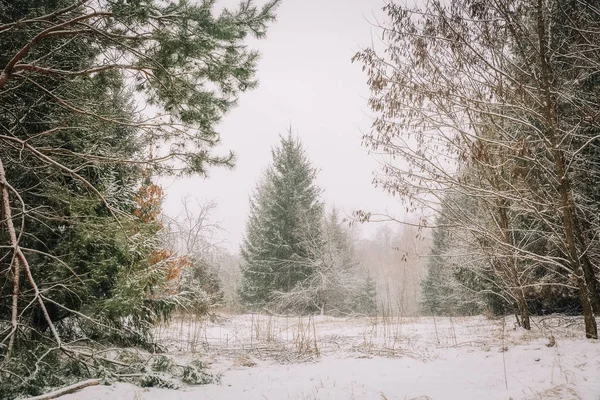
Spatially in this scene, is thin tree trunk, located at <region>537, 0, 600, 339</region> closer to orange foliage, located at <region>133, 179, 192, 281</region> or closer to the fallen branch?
the fallen branch

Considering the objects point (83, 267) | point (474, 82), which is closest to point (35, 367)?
point (83, 267)

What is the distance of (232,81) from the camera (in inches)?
183

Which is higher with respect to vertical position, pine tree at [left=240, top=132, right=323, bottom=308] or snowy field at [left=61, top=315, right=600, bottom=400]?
pine tree at [left=240, top=132, right=323, bottom=308]

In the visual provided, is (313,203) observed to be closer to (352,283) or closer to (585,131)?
(352,283)

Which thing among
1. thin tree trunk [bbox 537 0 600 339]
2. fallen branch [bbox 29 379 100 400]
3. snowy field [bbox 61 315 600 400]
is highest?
thin tree trunk [bbox 537 0 600 339]

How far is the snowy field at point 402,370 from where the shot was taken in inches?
131

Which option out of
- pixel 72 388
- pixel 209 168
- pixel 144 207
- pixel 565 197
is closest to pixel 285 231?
pixel 144 207

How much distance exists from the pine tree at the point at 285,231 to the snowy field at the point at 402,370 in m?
11.6

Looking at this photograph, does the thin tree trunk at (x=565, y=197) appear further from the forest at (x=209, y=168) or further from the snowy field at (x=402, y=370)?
the snowy field at (x=402, y=370)

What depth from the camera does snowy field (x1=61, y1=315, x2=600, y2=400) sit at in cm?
333

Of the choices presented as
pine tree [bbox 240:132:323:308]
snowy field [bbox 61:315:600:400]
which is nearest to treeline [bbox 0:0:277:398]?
snowy field [bbox 61:315:600:400]

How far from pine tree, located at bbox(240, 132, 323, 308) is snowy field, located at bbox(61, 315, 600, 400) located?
11.6m

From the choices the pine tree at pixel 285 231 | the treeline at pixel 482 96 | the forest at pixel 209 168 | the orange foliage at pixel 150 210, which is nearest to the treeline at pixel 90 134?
the forest at pixel 209 168

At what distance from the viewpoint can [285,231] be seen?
1950 centimetres
